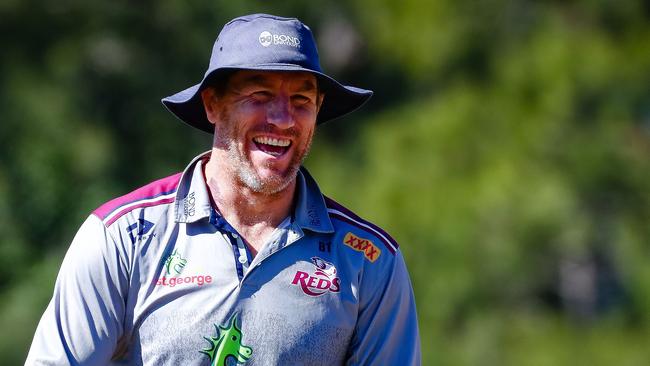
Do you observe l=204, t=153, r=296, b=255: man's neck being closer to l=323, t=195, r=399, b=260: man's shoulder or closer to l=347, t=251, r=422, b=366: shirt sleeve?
l=323, t=195, r=399, b=260: man's shoulder

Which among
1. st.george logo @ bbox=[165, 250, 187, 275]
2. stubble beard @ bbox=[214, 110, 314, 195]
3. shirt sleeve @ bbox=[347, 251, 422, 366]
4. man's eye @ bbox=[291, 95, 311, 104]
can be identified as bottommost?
shirt sleeve @ bbox=[347, 251, 422, 366]

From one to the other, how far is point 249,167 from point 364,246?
42cm

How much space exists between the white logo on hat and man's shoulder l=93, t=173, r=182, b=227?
0.49m

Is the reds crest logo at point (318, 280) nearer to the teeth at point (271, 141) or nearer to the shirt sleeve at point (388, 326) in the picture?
the shirt sleeve at point (388, 326)

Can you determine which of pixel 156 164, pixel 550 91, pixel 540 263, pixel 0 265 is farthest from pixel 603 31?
pixel 0 265

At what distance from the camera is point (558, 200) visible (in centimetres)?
1471

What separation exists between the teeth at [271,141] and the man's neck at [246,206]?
0.46ft

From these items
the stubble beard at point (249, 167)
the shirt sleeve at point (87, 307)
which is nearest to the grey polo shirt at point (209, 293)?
the shirt sleeve at point (87, 307)

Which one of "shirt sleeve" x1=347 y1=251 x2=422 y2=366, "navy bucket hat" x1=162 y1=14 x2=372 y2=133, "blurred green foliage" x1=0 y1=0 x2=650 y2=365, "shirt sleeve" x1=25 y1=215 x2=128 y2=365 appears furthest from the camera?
"blurred green foliage" x1=0 y1=0 x2=650 y2=365

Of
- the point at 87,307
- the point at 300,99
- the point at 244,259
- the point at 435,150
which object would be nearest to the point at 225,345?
the point at 244,259

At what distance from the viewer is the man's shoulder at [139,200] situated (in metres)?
4.04

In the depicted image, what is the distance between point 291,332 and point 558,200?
36.0 feet

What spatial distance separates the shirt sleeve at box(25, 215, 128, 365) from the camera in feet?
13.0

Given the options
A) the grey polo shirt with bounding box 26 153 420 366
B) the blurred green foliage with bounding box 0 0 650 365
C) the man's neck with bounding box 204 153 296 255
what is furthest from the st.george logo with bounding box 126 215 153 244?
the blurred green foliage with bounding box 0 0 650 365
